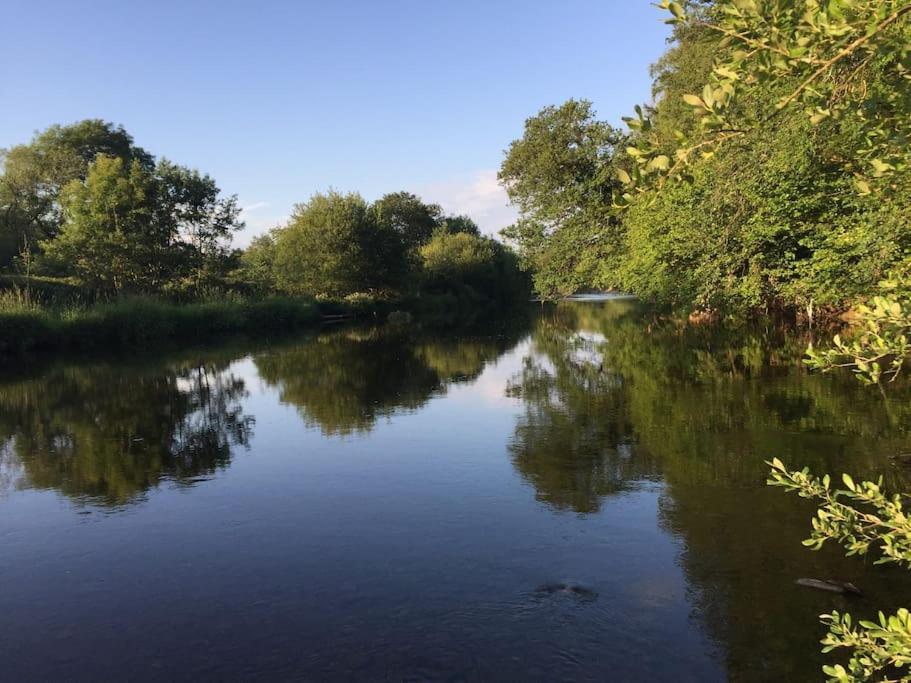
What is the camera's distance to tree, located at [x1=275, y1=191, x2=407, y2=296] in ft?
201

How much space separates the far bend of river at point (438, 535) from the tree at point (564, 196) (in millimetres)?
18456

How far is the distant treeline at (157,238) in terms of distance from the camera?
4797 cm

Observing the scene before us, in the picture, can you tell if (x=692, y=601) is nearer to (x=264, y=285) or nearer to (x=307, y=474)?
(x=307, y=474)

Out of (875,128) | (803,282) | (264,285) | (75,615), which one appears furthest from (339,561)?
(264,285)

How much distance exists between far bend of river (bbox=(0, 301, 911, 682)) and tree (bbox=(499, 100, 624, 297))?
18456 mm

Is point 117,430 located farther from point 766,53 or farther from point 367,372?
point 766,53

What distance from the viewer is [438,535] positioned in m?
8.19

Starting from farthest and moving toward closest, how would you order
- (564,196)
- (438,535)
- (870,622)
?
(564,196)
(438,535)
(870,622)

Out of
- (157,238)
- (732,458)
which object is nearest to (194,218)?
(157,238)

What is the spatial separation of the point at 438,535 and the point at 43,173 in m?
72.0

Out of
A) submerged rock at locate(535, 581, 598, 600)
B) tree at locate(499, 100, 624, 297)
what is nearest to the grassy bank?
tree at locate(499, 100, 624, 297)

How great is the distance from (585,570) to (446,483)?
3.72 meters

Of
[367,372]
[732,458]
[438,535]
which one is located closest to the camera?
[438,535]

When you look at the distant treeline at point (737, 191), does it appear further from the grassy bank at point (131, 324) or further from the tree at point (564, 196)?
the grassy bank at point (131, 324)
